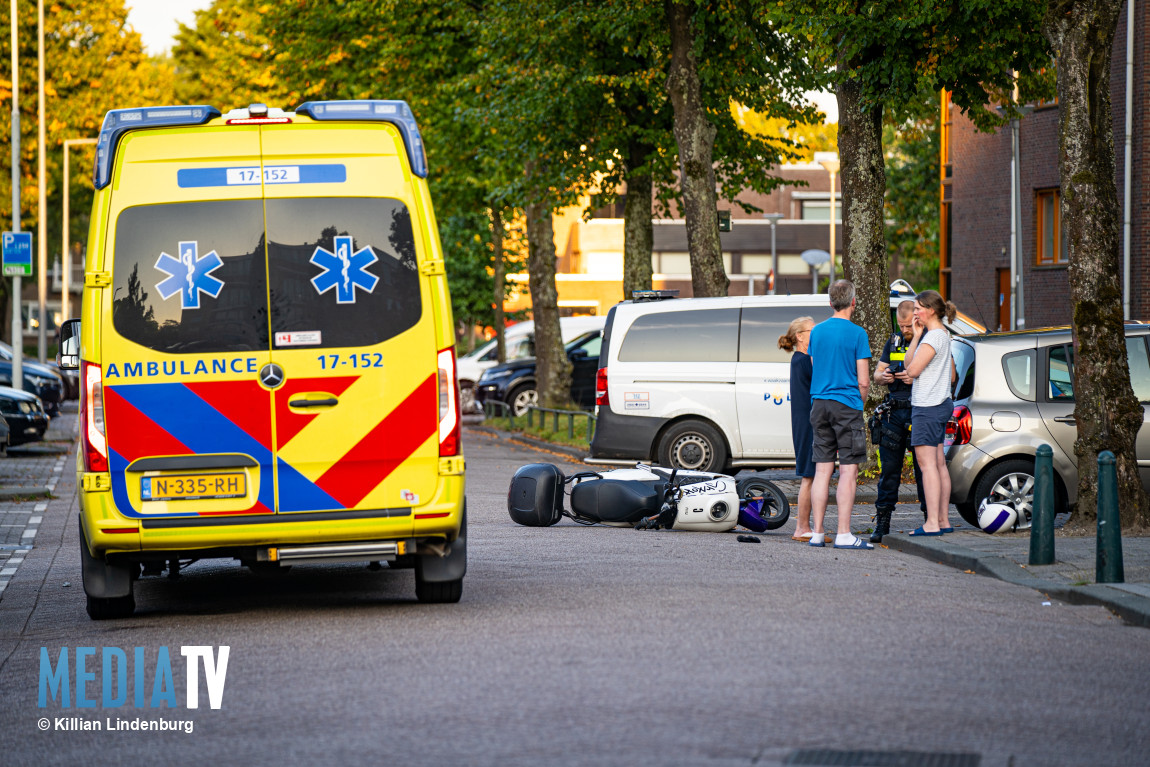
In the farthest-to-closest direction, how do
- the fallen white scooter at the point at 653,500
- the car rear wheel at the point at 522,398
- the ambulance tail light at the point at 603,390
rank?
the car rear wheel at the point at 522,398 → the ambulance tail light at the point at 603,390 → the fallen white scooter at the point at 653,500

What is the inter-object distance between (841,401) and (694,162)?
975 cm

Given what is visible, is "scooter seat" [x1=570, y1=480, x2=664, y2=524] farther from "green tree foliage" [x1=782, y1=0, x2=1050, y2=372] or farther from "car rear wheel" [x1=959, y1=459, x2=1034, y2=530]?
"green tree foliage" [x1=782, y1=0, x2=1050, y2=372]

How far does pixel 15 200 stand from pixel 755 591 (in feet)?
84.3

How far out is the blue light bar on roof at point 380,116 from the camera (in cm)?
799

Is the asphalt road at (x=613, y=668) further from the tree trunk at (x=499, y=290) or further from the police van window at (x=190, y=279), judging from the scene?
the tree trunk at (x=499, y=290)

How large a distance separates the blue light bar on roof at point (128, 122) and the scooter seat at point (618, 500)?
557 centimetres

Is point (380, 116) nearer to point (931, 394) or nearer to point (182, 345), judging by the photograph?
point (182, 345)

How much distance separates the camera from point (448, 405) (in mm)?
7852

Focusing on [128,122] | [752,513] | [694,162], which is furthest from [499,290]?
[128,122]

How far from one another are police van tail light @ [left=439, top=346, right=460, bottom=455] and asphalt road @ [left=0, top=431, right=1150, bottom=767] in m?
0.90

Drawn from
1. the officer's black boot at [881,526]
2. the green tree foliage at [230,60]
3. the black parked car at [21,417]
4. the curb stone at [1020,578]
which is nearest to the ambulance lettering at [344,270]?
the curb stone at [1020,578]

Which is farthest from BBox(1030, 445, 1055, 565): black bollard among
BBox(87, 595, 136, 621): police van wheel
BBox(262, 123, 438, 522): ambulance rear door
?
BBox(87, 595, 136, 621): police van wheel

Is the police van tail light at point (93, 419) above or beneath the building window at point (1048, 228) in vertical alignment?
beneath

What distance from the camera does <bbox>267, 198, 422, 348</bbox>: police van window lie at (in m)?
7.79
